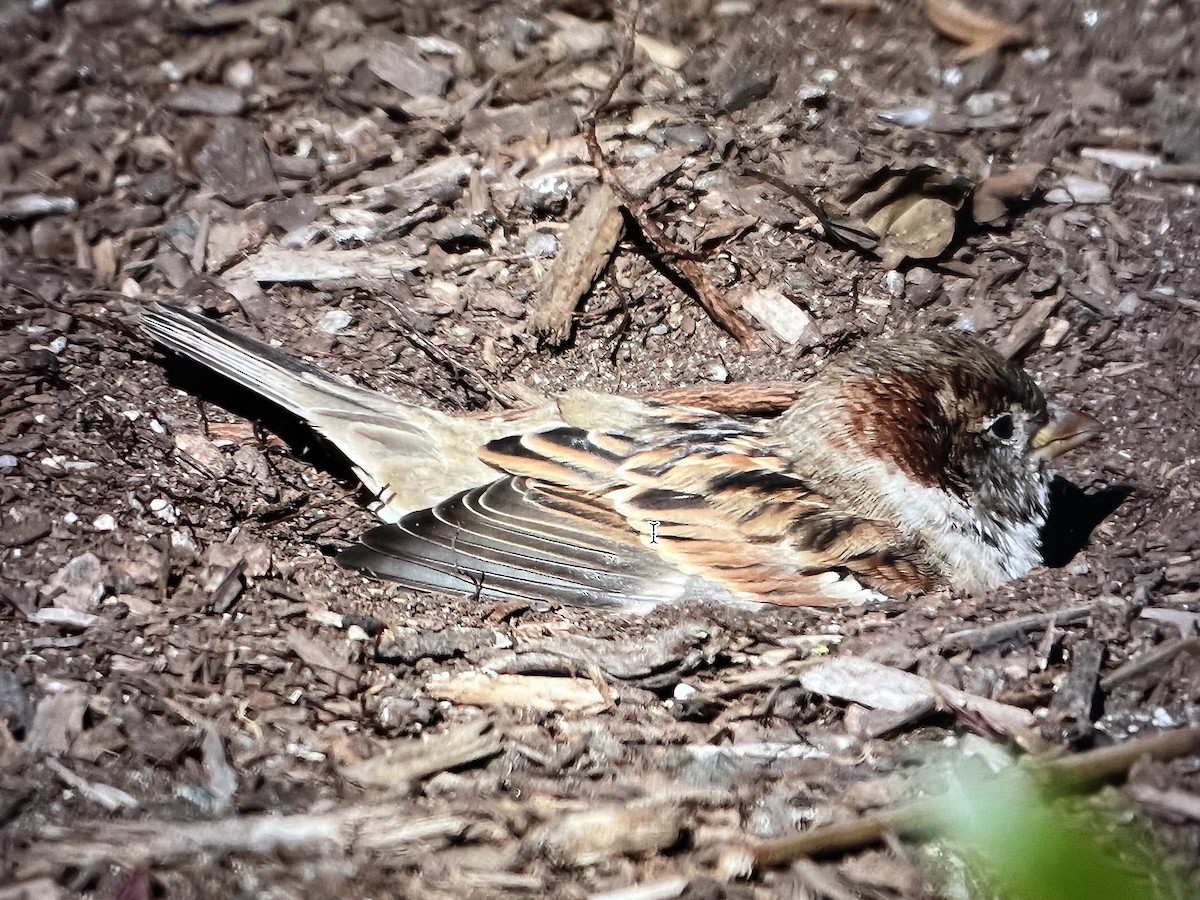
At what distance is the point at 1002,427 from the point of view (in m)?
3.31

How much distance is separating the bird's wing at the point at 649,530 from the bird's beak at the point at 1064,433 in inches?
22.2

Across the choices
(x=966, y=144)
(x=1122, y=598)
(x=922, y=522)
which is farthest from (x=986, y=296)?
(x=1122, y=598)

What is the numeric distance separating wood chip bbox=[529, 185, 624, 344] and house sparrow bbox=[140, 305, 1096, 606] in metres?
0.27

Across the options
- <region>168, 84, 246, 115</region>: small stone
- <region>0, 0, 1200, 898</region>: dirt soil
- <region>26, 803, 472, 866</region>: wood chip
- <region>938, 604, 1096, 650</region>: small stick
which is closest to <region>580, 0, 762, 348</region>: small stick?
<region>0, 0, 1200, 898</region>: dirt soil

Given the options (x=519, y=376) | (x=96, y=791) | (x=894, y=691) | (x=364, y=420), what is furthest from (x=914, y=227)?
(x=96, y=791)

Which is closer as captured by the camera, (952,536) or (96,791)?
(96,791)

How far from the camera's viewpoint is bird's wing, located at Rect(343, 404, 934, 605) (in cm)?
304

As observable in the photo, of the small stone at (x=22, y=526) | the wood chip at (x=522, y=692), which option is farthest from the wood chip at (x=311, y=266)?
the wood chip at (x=522, y=692)

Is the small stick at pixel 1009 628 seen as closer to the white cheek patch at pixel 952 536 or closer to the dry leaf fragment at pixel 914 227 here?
the white cheek patch at pixel 952 536

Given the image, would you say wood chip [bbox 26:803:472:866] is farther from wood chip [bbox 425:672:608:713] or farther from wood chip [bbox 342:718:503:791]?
wood chip [bbox 425:672:608:713]

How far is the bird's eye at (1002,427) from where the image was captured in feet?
10.8

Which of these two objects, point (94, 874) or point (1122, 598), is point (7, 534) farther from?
point (1122, 598)

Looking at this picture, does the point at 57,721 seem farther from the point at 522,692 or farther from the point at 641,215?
the point at 641,215

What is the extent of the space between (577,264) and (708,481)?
0.85 meters
